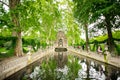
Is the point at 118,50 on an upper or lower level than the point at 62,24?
lower

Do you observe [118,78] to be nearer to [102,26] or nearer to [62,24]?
[102,26]

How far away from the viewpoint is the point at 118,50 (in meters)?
25.5

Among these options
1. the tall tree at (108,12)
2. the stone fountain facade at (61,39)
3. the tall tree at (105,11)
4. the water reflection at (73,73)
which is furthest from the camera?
the stone fountain facade at (61,39)

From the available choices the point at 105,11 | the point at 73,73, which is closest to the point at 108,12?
the point at 105,11

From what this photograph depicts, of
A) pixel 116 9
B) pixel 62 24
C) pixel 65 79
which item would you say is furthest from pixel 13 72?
pixel 62 24

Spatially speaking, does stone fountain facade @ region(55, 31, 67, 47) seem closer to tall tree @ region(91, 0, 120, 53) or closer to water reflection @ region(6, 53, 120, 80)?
tall tree @ region(91, 0, 120, 53)

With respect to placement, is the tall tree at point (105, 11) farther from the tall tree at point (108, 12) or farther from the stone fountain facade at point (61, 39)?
the stone fountain facade at point (61, 39)

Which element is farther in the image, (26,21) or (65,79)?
(26,21)

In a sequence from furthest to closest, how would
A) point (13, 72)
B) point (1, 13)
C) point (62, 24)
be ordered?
point (62, 24) < point (1, 13) < point (13, 72)

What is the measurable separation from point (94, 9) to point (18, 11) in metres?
9.13

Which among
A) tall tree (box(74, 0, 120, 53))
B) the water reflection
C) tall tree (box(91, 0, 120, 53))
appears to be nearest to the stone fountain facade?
tall tree (box(91, 0, 120, 53))

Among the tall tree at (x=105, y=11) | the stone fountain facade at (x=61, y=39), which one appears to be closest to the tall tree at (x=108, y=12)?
the tall tree at (x=105, y=11)

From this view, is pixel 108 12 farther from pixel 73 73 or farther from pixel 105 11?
pixel 73 73

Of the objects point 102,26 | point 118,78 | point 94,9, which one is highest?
point 94,9
